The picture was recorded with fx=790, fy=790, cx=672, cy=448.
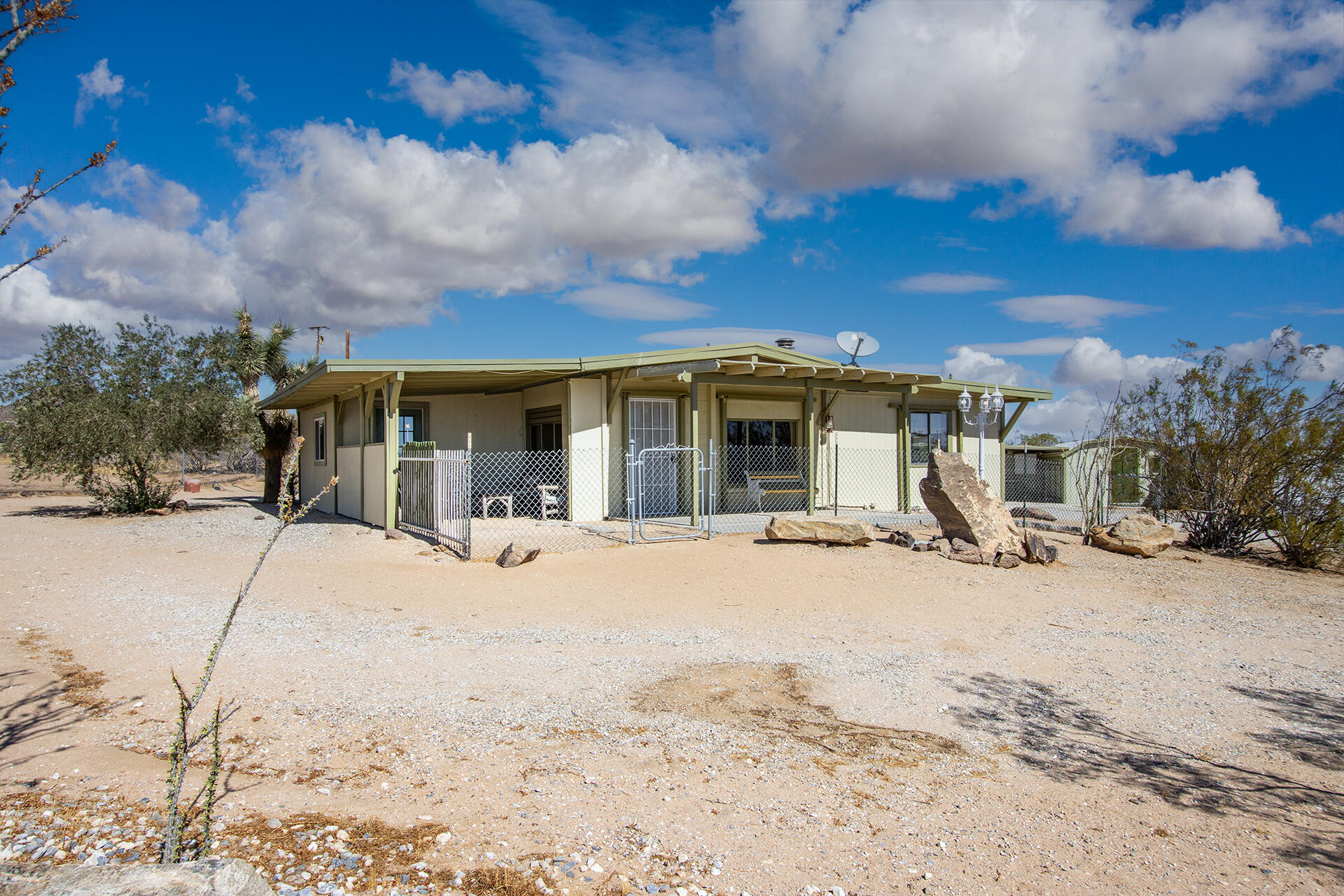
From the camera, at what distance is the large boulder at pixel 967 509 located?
35.3 ft

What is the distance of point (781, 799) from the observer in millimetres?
3652

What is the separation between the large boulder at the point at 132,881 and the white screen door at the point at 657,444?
13.2 m

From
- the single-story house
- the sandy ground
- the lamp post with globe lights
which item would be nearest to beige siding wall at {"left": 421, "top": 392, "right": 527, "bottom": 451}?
the single-story house

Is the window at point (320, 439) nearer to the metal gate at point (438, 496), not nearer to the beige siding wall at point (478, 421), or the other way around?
the beige siding wall at point (478, 421)

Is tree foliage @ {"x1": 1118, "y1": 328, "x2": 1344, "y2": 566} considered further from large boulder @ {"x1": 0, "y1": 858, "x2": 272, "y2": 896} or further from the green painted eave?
large boulder @ {"x1": 0, "y1": 858, "x2": 272, "y2": 896}

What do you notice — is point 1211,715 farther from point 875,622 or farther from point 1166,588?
point 1166,588

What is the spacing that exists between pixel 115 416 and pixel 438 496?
8717 mm

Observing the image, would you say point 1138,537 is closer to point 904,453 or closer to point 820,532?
point 820,532

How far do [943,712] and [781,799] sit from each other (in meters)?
1.78

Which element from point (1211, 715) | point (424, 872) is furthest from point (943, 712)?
point (424, 872)

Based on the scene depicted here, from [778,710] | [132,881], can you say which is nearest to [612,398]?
[778,710]

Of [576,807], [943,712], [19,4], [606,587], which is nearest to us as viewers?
[19,4]

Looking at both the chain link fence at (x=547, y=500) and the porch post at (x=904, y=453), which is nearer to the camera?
the chain link fence at (x=547, y=500)

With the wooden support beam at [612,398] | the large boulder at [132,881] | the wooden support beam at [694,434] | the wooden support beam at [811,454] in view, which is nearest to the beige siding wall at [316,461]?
the wooden support beam at [612,398]
